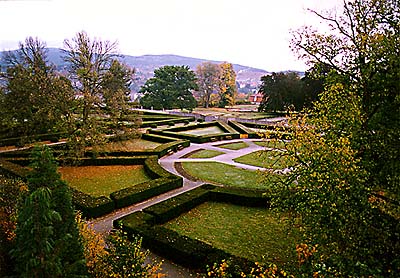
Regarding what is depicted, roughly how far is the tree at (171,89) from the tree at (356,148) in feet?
159

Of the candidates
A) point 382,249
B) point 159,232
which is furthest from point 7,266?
point 382,249

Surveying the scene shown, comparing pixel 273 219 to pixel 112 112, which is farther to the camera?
pixel 112 112

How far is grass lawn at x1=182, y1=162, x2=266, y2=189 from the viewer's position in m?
19.2

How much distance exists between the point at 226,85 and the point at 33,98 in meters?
52.8

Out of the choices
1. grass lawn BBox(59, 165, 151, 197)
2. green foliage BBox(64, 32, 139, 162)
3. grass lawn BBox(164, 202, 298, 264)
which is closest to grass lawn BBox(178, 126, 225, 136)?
green foliage BBox(64, 32, 139, 162)

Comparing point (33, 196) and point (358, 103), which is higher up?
point (358, 103)

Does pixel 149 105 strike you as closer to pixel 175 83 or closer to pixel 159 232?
pixel 175 83

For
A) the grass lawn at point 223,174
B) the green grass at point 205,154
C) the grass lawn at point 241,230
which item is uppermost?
the green grass at point 205,154

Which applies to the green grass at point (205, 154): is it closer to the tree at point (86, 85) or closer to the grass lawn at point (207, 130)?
the tree at point (86, 85)

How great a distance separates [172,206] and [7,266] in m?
7.87

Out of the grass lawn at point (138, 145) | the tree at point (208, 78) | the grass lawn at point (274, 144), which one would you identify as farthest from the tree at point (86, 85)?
the tree at point (208, 78)

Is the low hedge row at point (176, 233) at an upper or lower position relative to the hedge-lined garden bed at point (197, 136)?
lower

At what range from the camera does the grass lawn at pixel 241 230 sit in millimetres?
11328

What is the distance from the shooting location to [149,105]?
60875mm
